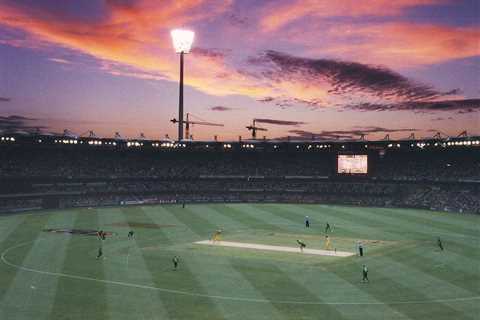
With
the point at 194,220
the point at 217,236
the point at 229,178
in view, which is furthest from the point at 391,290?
the point at 229,178

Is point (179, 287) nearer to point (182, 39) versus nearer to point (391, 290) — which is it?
point (391, 290)

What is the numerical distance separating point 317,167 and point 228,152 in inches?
788

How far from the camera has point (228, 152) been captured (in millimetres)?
110938

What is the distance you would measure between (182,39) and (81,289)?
58.3 m

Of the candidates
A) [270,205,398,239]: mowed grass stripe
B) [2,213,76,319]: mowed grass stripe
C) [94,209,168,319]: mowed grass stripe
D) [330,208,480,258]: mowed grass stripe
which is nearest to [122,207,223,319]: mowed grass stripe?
[94,209,168,319]: mowed grass stripe

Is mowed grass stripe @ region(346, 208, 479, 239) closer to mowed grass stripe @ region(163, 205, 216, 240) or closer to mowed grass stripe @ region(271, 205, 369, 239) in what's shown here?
mowed grass stripe @ region(271, 205, 369, 239)

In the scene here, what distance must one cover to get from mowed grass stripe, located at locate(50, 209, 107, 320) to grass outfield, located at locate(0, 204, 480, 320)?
0.08 m

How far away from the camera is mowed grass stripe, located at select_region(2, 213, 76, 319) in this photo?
29453 mm

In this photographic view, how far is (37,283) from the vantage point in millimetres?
35406

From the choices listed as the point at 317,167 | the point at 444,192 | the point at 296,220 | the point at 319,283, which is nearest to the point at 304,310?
the point at 319,283

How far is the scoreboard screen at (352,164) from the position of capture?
95.4 metres

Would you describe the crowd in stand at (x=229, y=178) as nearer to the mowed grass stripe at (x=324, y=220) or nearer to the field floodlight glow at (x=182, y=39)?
the mowed grass stripe at (x=324, y=220)

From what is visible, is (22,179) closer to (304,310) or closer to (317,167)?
(317,167)

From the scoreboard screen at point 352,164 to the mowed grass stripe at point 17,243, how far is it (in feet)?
177
